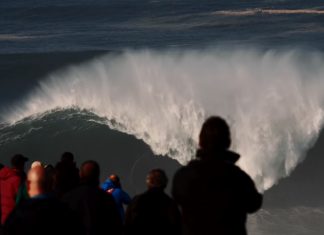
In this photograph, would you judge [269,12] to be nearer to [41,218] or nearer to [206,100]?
[206,100]

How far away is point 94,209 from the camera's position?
589cm

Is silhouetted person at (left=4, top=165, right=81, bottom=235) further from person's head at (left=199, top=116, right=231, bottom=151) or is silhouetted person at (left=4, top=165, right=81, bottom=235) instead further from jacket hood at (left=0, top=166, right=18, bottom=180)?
jacket hood at (left=0, top=166, right=18, bottom=180)

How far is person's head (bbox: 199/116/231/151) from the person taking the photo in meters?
5.05

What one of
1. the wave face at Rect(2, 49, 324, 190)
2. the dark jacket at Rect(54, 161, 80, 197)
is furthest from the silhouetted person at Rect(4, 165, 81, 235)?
the wave face at Rect(2, 49, 324, 190)

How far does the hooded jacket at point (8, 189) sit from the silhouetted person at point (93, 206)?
116 cm

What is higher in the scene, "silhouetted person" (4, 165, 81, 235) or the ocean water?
the ocean water

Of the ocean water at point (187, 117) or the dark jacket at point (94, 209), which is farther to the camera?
the ocean water at point (187, 117)

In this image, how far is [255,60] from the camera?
22766mm

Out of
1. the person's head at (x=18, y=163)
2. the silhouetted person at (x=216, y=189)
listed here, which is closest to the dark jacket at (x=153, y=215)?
the silhouetted person at (x=216, y=189)

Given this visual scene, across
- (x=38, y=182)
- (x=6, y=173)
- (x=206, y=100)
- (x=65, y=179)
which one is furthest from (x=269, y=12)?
(x=38, y=182)

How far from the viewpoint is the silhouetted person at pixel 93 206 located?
5.89m

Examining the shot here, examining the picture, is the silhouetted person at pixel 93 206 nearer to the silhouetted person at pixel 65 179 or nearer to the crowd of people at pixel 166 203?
the crowd of people at pixel 166 203

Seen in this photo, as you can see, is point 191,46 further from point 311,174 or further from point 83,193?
point 83,193

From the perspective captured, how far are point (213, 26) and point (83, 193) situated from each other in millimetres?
42349
